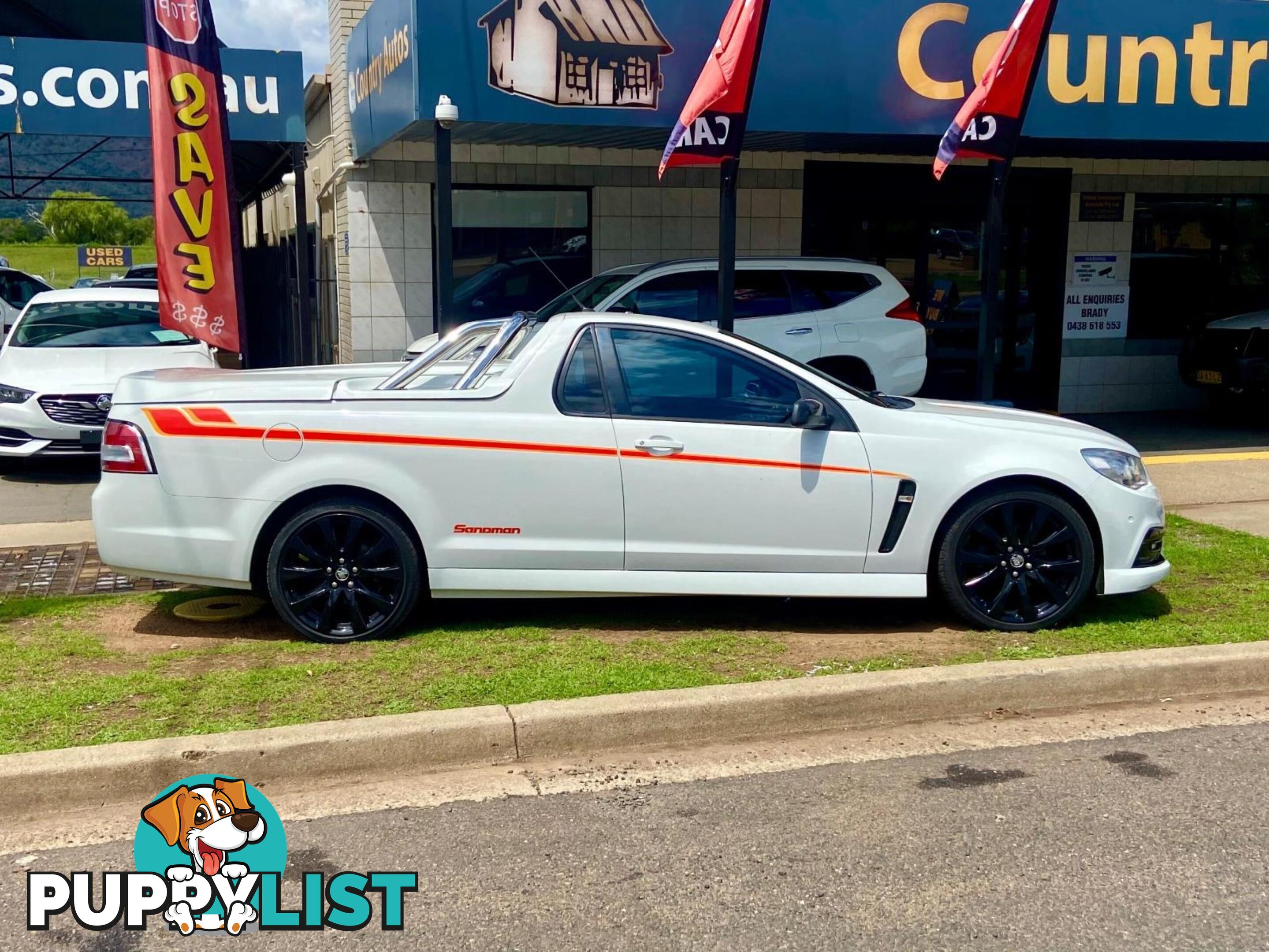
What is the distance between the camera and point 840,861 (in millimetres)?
4059

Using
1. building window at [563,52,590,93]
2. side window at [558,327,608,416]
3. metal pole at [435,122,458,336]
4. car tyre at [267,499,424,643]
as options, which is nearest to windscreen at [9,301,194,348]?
metal pole at [435,122,458,336]

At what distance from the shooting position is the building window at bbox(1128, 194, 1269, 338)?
1494cm

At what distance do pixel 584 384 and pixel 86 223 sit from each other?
377 feet

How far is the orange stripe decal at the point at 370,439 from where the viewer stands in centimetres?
580

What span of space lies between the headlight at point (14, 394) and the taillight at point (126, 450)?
5205 mm

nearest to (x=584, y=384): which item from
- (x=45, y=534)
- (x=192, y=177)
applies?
(x=192, y=177)

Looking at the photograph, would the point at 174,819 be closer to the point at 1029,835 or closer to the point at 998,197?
the point at 1029,835

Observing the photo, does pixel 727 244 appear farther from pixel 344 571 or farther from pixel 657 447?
pixel 344 571

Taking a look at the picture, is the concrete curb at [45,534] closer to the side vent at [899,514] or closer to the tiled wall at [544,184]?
the tiled wall at [544,184]

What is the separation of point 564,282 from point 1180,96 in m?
6.19

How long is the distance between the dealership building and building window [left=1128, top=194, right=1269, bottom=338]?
0.03 meters

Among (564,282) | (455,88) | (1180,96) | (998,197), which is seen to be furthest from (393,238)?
(1180,96)

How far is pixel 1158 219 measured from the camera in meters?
14.9

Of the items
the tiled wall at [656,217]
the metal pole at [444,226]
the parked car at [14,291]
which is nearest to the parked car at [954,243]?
the tiled wall at [656,217]
